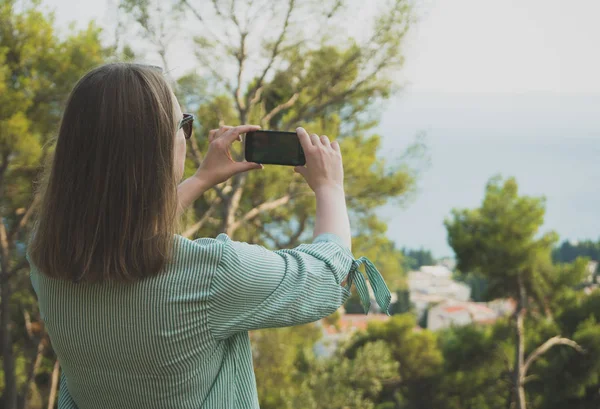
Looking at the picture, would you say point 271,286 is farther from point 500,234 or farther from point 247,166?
point 500,234

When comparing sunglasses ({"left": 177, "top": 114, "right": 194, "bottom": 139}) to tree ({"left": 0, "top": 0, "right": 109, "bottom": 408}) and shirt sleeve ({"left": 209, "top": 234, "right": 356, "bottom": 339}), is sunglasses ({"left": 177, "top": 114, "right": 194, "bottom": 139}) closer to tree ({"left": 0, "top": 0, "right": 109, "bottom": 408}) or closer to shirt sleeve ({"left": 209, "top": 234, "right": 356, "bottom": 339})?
shirt sleeve ({"left": 209, "top": 234, "right": 356, "bottom": 339})

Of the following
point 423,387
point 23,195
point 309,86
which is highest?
point 309,86

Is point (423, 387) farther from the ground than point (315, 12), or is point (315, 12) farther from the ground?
point (315, 12)

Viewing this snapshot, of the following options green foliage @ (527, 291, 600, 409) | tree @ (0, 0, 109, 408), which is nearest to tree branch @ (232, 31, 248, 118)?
tree @ (0, 0, 109, 408)

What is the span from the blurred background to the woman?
2776mm

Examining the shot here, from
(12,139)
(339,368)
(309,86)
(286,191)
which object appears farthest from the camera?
(339,368)

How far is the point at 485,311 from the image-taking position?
1945 centimetres

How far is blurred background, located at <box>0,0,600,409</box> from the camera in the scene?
5.96 meters

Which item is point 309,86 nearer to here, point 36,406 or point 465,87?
point 36,406

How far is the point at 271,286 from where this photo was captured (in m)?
0.69

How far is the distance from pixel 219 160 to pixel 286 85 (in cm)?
624

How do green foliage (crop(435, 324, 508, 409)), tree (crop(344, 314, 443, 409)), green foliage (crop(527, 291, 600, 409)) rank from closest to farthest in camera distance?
Result: 1. green foliage (crop(527, 291, 600, 409))
2. green foliage (crop(435, 324, 508, 409))
3. tree (crop(344, 314, 443, 409))

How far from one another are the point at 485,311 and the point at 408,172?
1268cm

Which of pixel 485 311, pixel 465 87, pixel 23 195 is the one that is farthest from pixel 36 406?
pixel 485 311
